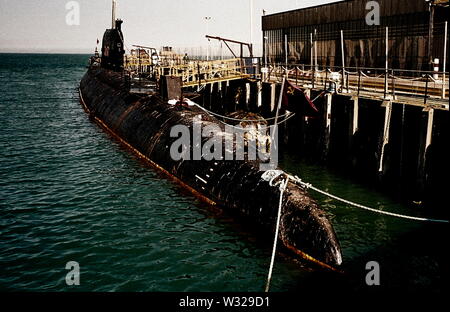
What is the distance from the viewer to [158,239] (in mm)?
13758

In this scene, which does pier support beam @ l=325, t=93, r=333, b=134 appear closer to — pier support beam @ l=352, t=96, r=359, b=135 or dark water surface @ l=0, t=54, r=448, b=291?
pier support beam @ l=352, t=96, r=359, b=135

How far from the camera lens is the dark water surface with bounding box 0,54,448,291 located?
440 inches

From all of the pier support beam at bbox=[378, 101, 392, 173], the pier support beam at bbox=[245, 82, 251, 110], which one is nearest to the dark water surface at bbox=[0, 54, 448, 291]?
the pier support beam at bbox=[378, 101, 392, 173]

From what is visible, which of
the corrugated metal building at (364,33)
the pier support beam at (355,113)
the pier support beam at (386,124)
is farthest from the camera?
the corrugated metal building at (364,33)

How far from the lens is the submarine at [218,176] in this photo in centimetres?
1154

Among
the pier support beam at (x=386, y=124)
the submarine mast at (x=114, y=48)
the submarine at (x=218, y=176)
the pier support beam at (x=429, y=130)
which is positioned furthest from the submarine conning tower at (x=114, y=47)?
the pier support beam at (x=429, y=130)

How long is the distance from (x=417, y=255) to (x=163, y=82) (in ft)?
59.7

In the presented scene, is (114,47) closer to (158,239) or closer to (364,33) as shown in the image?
(364,33)

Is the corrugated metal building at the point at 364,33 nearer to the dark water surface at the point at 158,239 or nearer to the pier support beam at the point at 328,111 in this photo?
the pier support beam at the point at 328,111

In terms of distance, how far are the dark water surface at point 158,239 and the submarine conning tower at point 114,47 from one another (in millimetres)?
28192

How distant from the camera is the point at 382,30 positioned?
105 ft
